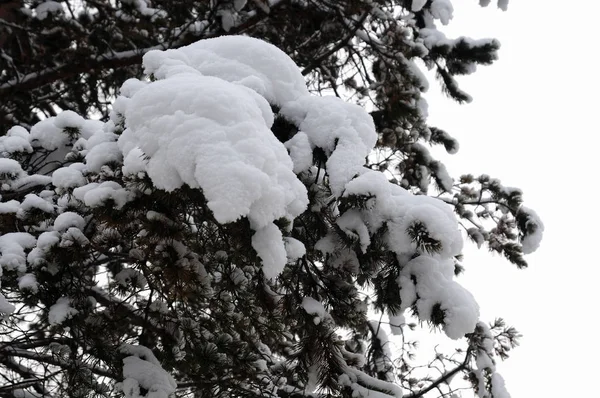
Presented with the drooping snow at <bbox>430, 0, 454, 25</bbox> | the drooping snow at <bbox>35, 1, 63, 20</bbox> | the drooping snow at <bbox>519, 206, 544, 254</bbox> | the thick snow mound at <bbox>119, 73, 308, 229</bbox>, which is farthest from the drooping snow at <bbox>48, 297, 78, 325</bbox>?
the drooping snow at <bbox>430, 0, 454, 25</bbox>

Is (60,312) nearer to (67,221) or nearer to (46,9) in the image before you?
(67,221)

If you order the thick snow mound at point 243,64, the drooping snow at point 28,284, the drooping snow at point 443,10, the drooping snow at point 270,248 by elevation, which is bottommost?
the drooping snow at point 270,248

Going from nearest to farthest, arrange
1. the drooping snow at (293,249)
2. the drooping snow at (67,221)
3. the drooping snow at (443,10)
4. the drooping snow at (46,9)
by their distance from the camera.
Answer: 1. the drooping snow at (293,249)
2. the drooping snow at (67,221)
3. the drooping snow at (46,9)
4. the drooping snow at (443,10)

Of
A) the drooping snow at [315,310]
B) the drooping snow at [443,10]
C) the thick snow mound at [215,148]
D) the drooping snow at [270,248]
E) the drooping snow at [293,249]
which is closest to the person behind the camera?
the thick snow mound at [215,148]

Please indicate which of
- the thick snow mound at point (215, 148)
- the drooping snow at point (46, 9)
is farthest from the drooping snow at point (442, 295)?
the drooping snow at point (46, 9)

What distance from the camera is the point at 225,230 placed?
1.88m

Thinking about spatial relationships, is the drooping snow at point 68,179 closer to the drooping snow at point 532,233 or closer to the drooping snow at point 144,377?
the drooping snow at point 144,377

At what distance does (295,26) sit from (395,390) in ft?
13.7

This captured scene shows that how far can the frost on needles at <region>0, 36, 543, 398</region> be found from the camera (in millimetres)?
1675

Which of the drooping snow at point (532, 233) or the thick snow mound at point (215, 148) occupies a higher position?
the drooping snow at point (532, 233)

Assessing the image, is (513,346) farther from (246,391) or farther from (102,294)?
(102,294)

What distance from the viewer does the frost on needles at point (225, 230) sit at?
1.67 metres

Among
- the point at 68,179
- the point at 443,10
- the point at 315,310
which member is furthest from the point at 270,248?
the point at 443,10

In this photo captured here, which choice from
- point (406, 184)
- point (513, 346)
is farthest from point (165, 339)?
point (406, 184)
